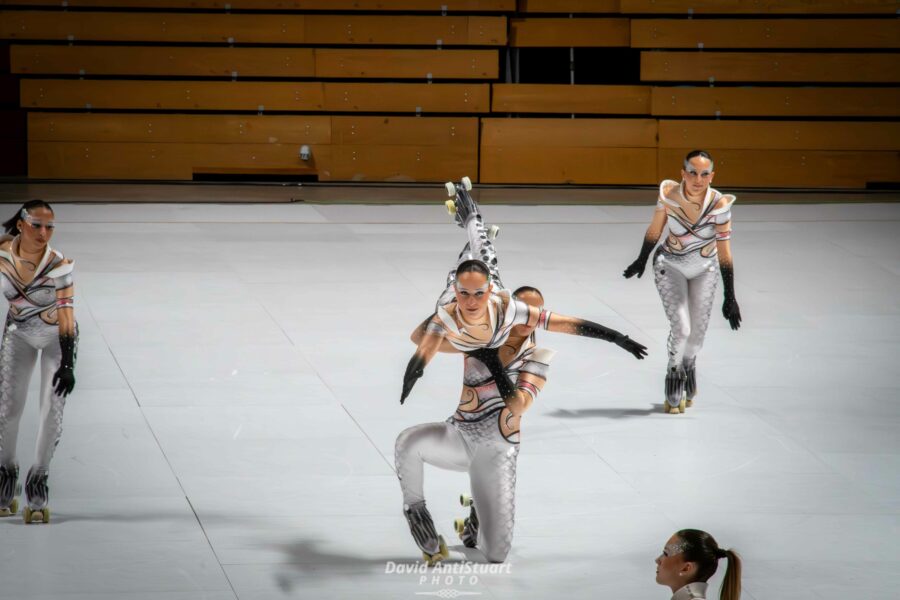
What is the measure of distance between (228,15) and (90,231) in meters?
4.04

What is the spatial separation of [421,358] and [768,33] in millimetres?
12673

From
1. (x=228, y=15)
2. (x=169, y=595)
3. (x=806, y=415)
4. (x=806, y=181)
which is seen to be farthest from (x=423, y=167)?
(x=169, y=595)

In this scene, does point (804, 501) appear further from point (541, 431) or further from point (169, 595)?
point (169, 595)

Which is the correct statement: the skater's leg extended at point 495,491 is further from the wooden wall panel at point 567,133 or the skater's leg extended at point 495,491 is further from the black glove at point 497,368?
the wooden wall panel at point 567,133

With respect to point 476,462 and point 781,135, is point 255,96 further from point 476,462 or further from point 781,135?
point 476,462

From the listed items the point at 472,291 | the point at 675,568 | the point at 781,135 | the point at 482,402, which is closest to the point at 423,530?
the point at 482,402

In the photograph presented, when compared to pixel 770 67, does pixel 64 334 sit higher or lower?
lower

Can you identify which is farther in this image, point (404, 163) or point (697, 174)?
point (404, 163)

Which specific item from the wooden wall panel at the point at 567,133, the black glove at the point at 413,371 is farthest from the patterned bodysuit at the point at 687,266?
the wooden wall panel at the point at 567,133

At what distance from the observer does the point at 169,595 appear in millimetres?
5707

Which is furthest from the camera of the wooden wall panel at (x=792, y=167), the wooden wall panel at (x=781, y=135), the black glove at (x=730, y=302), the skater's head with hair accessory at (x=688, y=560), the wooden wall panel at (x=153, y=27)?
the wooden wall panel at (x=792, y=167)

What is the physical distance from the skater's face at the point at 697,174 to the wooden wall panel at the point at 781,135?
30.0ft

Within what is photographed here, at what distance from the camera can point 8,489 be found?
6535mm

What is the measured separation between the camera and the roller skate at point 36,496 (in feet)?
21.0
